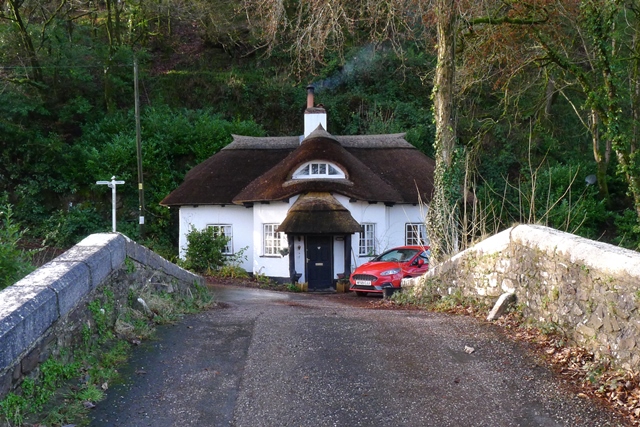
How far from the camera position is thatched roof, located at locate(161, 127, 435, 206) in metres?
25.2

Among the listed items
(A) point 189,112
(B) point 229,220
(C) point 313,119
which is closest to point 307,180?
(B) point 229,220

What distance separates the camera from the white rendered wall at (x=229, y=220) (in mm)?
27391

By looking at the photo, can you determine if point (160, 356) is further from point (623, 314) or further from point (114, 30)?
point (114, 30)

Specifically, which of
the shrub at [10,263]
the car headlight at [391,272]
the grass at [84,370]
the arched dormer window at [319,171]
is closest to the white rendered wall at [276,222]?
the arched dormer window at [319,171]

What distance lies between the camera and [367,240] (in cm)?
2581

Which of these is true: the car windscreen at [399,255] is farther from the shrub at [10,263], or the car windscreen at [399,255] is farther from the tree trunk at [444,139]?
the shrub at [10,263]

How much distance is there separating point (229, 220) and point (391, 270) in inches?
394

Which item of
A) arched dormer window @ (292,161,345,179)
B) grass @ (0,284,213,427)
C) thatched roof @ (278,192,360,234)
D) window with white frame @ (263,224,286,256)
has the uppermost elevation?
arched dormer window @ (292,161,345,179)

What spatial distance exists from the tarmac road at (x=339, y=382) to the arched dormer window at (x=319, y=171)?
58.3 ft

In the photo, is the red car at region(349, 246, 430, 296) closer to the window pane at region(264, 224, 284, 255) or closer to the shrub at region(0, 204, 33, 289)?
the window pane at region(264, 224, 284, 255)

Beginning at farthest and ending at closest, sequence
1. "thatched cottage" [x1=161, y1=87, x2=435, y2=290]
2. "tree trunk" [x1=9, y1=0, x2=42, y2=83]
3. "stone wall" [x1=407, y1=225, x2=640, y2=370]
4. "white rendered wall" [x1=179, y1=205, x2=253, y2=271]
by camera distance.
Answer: "tree trunk" [x1=9, y1=0, x2=42, y2=83], "white rendered wall" [x1=179, y1=205, x2=253, y2=271], "thatched cottage" [x1=161, y1=87, x2=435, y2=290], "stone wall" [x1=407, y1=225, x2=640, y2=370]

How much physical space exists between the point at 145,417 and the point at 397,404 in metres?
1.99

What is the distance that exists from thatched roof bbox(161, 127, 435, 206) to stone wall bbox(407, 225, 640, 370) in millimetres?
15371

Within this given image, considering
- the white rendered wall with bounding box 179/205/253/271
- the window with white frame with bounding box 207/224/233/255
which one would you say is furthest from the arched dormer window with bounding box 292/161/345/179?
the window with white frame with bounding box 207/224/233/255
